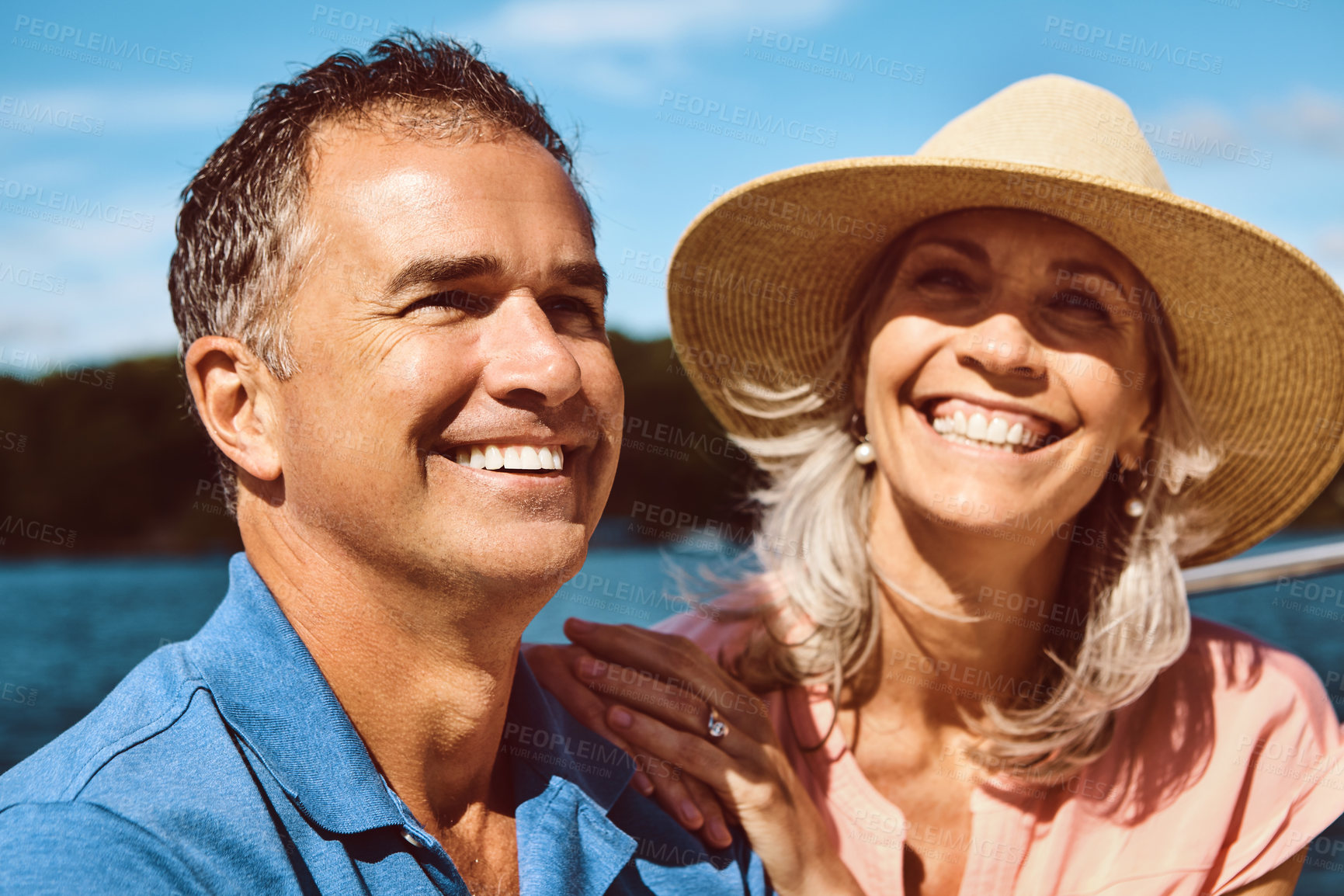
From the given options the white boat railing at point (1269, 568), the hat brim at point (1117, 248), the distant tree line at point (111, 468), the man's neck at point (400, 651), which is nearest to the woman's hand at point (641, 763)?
the man's neck at point (400, 651)

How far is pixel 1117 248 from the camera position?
9.33ft

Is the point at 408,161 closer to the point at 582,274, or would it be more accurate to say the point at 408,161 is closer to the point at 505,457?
the point at 582,274

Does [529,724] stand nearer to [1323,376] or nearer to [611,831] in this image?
[611,831]

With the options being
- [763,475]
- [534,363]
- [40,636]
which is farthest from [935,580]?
[40,636]

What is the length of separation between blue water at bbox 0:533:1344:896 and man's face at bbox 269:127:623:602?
267 centimetres

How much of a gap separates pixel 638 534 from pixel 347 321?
36.5 meters

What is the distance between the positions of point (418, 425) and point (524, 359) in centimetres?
22

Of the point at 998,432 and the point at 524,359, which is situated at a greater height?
the point at 524,359

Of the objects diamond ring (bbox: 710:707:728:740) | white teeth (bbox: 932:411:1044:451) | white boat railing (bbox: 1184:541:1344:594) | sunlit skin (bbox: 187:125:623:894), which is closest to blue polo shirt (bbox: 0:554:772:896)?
sunlit skin (bbox: 187:125:623:894)

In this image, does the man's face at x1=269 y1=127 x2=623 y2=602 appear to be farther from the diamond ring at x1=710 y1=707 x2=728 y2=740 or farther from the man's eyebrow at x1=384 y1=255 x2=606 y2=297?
the diamond ring at x1=710 y1=707 x2=728 y2=740

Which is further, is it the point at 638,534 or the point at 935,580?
the point at 638,534

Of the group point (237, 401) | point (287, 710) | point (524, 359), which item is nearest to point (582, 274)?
point (524, 359)

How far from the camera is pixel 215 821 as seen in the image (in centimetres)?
155

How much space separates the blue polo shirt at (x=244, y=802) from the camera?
4.75 ft
